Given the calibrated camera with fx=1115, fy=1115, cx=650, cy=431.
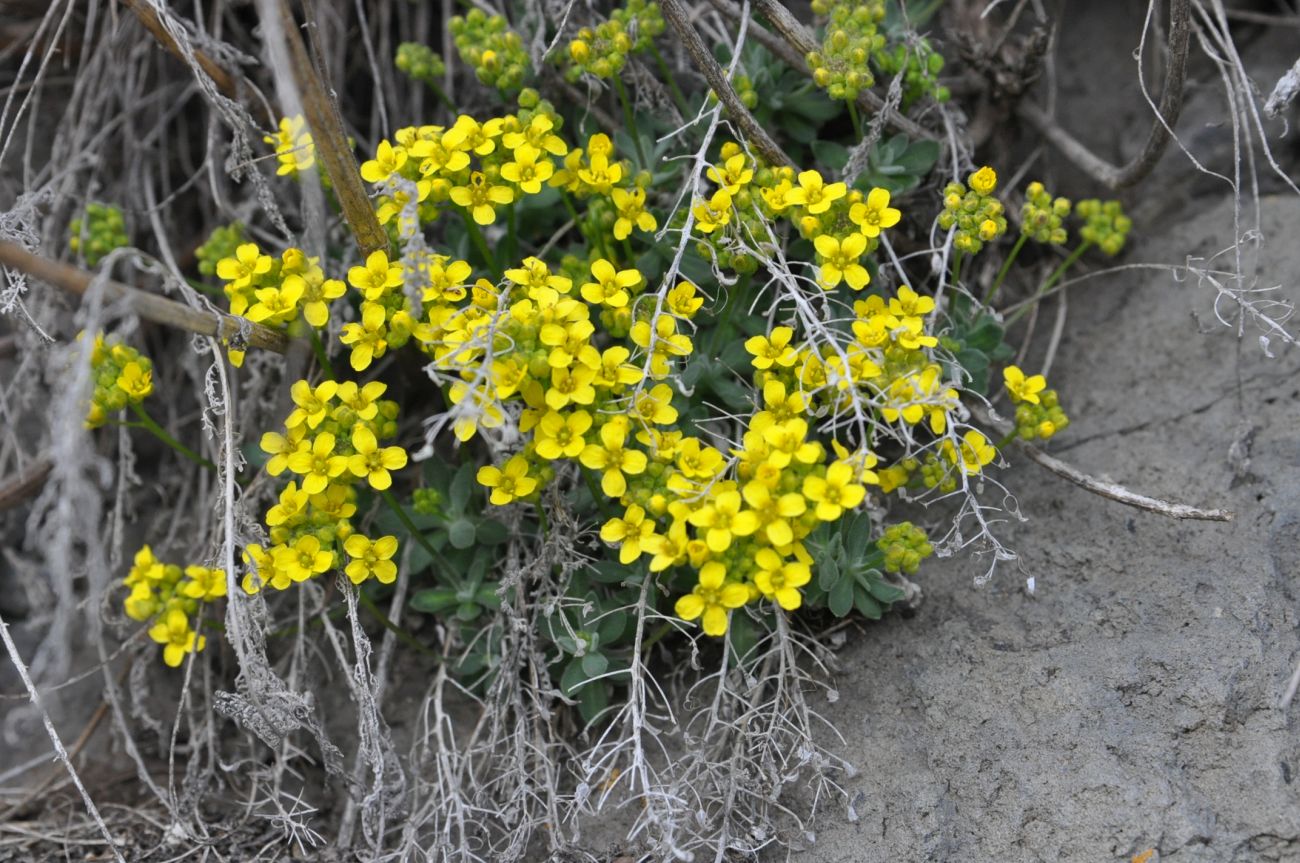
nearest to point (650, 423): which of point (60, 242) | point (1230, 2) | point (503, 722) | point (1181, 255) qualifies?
point (503, 722)

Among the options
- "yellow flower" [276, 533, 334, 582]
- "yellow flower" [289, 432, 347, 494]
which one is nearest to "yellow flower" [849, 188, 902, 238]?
"yellow flower" [289, 432, 347, 494]

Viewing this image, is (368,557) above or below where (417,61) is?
below

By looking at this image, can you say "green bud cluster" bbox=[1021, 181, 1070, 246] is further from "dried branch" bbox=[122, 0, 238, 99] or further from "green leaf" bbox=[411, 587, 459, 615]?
"dried branch" bbox=[122, 0, 238, 99]

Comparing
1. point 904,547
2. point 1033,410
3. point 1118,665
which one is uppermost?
point 1033,410

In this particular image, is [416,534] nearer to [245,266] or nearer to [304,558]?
[304,558]

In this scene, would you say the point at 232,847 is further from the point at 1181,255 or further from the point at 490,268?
the point at 1181,255

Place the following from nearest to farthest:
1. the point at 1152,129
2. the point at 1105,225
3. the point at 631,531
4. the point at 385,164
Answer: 1. the point at 631,531
2. the point at 385,164
3. the point at 1105,225
4. the point at 1152,129

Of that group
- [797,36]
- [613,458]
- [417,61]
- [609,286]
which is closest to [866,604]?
[613,458]
